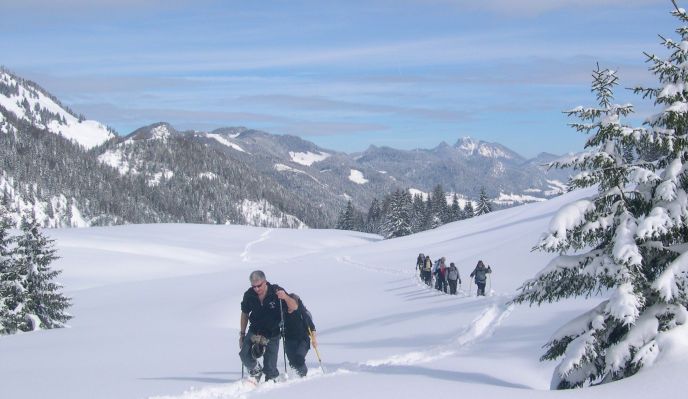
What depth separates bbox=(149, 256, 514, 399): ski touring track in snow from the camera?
874 centimetres

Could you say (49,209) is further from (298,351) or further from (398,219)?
(298,351)

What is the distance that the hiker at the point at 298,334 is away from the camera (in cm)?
927

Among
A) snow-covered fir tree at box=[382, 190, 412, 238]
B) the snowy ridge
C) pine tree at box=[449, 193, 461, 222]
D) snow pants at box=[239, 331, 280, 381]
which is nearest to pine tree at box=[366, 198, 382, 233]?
pine tree at box=[449, 193, 461, 222]

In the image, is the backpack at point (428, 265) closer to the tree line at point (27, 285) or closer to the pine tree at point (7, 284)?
the tree line at point (27, 285)

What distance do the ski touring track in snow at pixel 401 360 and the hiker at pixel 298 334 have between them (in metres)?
0.28

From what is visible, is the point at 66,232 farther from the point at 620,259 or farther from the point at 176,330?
the point at 620,259

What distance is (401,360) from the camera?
11.7 meters

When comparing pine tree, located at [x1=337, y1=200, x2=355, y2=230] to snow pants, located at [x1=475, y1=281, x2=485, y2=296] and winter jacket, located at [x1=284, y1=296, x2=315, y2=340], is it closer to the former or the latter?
snow pants, located at [x1=475, y1=281, x2=485, y2=296]

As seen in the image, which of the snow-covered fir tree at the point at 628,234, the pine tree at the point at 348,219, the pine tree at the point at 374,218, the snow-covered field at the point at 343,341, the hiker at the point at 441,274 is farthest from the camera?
the pine tree at the point at 348,219

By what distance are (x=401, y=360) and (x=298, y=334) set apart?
321cm

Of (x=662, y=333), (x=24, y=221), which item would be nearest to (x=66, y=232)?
(x=24, y=221)

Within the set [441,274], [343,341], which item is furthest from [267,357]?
[441,274]

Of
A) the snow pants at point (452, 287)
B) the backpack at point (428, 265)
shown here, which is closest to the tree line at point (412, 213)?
the backpack at point (428, 265)

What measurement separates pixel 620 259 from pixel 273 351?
5.12 metres
